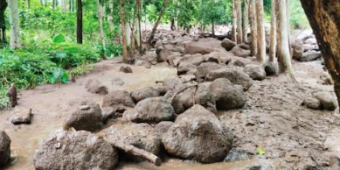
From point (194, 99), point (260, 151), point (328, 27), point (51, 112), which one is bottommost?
point (260, 151)

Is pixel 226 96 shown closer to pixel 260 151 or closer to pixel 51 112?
pixel 260 151

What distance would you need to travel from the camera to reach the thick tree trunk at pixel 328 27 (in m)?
1.37

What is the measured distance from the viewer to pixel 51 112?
709cm

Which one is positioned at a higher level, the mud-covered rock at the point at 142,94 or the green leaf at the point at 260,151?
the mud-covered rock at the point at 142,94

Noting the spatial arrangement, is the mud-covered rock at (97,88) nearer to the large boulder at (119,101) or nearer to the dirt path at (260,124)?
the dirt path at (260,124)

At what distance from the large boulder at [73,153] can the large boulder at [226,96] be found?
10.0ft

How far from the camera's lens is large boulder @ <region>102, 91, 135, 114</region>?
691 cm

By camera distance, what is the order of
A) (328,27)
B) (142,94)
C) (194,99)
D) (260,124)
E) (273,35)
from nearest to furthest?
(328,27), (260,124), (194,99), (142,94), (273,35)

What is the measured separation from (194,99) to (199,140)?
189 centimetres

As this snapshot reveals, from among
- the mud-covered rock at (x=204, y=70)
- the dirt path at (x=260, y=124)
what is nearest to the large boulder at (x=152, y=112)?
the dirt path at (x=260, y=124)

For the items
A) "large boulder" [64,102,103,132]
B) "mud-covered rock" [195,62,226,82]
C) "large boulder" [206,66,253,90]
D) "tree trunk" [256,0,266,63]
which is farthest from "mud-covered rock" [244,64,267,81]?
"large boulder" [64,102,103,132]

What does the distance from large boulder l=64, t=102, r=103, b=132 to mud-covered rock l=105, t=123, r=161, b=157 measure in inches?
35.7

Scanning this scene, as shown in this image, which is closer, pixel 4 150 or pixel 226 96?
pixel 4 150

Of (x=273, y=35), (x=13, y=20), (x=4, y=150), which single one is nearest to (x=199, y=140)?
(x=4, y=150)
